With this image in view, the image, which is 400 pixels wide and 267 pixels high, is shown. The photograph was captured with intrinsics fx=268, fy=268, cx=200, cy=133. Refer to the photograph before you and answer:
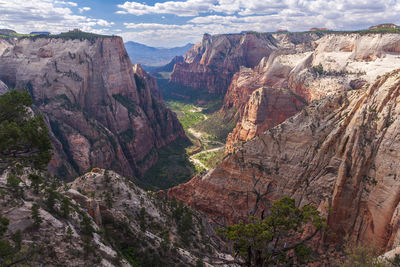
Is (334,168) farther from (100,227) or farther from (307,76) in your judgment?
(307,76)

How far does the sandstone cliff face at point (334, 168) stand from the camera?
85.4 feet

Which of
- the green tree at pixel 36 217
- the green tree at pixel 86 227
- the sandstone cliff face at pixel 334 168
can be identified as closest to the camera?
the green tree at pixel 36 217

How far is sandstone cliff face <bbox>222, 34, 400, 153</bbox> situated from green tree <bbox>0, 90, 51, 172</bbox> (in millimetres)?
59840

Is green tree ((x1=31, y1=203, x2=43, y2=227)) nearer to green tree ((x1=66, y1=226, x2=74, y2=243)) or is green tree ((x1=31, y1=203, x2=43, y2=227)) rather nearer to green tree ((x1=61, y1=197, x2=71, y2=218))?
green tree ((x1=66, y1=226, x2=74, y2=243))

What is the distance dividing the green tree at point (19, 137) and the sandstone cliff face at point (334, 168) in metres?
15.5

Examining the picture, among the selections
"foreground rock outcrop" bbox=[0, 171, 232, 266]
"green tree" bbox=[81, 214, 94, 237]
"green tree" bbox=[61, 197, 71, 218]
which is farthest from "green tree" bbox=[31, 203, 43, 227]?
"green tree" bbox=[81, 214, 94, 237]

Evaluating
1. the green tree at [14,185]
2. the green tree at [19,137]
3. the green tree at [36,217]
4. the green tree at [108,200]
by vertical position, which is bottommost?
the green tree at [108,200]

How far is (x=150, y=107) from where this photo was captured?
100m

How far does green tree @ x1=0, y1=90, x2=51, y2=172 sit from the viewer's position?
54.9 ft

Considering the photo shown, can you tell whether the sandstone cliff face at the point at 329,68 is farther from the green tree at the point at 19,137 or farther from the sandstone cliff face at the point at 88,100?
the green tree at the point at 19,137

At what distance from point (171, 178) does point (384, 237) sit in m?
56.9

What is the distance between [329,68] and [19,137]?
92.2 meters

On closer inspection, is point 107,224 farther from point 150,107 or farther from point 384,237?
point 150,107

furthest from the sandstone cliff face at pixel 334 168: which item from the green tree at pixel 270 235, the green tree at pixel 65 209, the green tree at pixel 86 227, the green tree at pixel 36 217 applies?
the green tree at pixel 36 217
